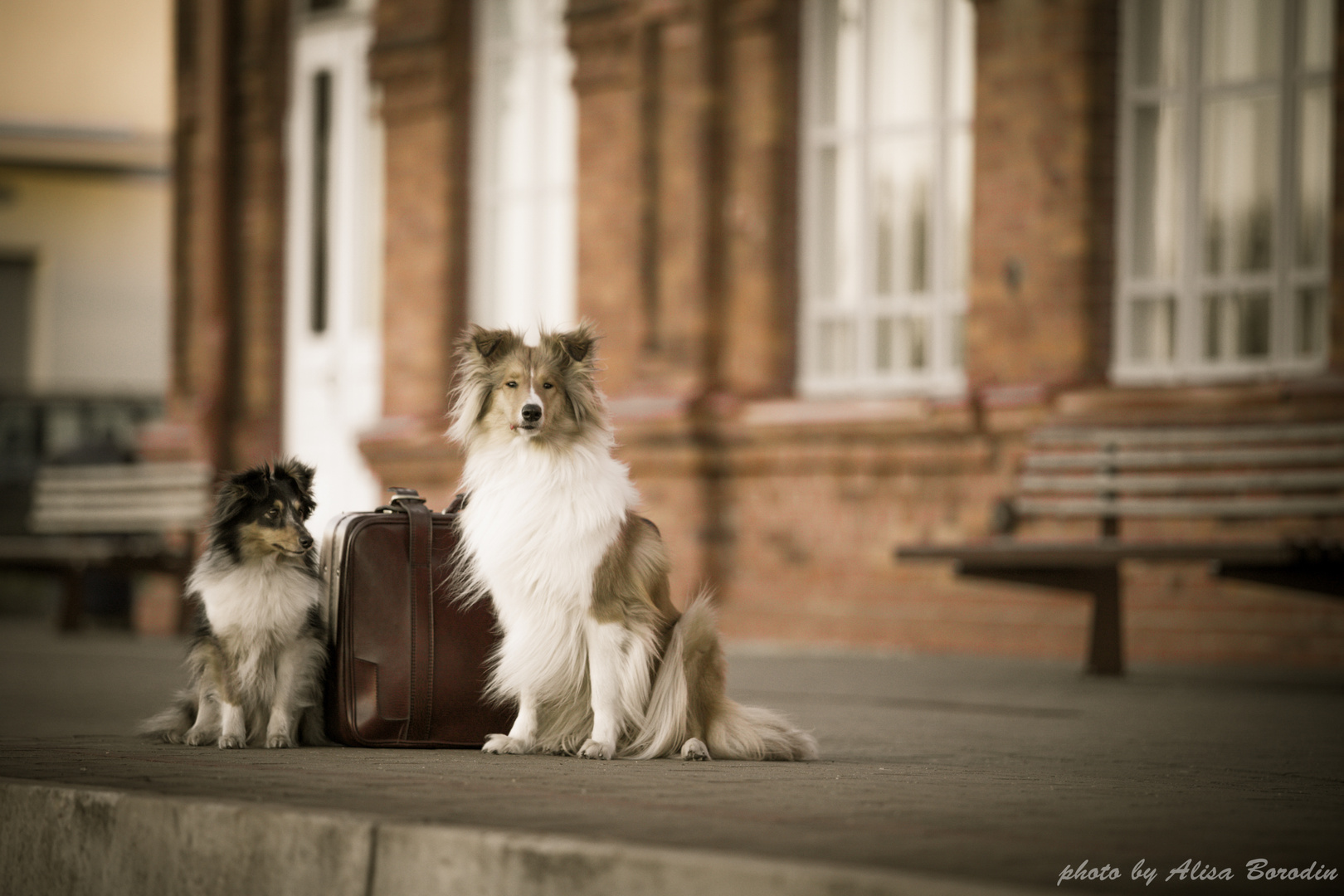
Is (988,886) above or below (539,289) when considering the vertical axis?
below

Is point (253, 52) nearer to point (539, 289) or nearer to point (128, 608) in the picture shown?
point (539, 289)

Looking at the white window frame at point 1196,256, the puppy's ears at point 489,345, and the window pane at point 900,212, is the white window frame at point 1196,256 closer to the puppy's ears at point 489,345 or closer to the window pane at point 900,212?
the window pane at point 900,212

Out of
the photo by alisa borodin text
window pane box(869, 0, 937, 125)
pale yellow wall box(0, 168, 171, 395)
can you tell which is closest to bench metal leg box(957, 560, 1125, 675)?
window pane box(869, 0, 937, 125)

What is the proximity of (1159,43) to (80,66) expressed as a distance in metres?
24.3

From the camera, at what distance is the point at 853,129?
1277cm

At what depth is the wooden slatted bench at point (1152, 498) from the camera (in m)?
9.39

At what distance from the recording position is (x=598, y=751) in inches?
226

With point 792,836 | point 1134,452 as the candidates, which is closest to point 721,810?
point 792,836

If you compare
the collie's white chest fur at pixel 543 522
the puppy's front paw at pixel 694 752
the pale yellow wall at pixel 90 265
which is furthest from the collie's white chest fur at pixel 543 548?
the pale yellow wall at pixel 90 265

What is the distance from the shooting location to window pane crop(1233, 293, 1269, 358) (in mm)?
10922

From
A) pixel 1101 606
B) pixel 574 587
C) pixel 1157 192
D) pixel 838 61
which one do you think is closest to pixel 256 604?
pixel 574 587

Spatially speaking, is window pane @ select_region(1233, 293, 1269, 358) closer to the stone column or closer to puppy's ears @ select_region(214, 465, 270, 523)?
the stone column

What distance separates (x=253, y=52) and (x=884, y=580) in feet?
26.6

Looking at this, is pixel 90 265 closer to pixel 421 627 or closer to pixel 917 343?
pixel 917 343
